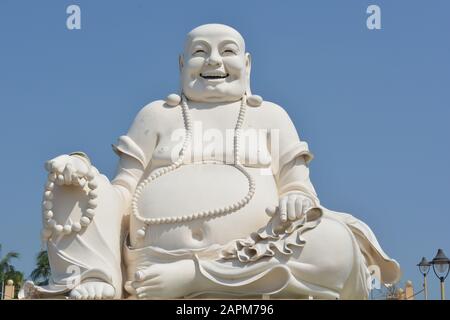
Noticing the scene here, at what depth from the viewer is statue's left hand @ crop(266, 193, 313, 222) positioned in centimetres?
719

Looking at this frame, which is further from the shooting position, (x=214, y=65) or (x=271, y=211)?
(x=214, y=65)

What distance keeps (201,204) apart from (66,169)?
1.04m

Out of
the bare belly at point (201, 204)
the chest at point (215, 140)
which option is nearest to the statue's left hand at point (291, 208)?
the bare belly at point (201, 204)

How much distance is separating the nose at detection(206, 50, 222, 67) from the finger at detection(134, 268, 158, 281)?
74.4 inches

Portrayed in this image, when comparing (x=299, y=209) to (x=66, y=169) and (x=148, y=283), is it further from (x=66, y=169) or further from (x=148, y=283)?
(x=66, y=169)

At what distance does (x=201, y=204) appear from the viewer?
7.48 metres

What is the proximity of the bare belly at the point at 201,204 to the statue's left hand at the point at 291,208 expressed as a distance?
0.88 feet

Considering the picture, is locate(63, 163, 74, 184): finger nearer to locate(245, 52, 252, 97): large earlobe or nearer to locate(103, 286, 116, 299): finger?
locate(103, 286, 116, 299): finger

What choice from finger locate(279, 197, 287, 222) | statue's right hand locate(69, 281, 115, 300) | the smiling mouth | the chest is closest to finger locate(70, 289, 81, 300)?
statue's right hand locate(69, 281, 115, 300)

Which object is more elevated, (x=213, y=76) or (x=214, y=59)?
(x=214, y=59)

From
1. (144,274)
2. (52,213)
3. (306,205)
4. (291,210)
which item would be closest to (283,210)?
(291,210)

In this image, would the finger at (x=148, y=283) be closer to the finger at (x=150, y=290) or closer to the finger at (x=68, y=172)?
the finger at (x=150, y=290)

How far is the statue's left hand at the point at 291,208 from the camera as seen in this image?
719 cm
